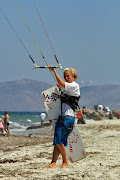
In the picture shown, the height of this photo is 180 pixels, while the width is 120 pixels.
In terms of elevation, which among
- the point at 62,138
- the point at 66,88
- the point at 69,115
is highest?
the point at 66,88

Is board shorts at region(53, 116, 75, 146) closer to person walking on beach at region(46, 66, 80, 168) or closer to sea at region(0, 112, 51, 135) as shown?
person walking on beach at region(46, 66, 80, 168)

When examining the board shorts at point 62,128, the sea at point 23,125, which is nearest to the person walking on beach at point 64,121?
the board shorts at point 62,128

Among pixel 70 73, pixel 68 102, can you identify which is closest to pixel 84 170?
pixel 68 102

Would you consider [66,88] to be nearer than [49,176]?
No

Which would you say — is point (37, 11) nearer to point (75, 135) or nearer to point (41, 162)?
point (75, 135)

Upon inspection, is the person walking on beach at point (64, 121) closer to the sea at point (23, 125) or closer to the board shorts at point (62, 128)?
the board shorts at point (62, 128)

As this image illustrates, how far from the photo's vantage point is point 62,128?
6422 millimetres

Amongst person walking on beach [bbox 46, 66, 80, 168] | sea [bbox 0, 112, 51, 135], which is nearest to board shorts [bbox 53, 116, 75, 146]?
person walking on beach [bbox 46, 66, 80, 168]

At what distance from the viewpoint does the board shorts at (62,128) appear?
6398 mm

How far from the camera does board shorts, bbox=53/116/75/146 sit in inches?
252

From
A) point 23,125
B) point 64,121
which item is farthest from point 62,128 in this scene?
point 23,125

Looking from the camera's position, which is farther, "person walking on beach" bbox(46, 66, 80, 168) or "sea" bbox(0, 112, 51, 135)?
"sea" bbox(0, 112, 51, 135)

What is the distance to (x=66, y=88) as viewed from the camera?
21.2ft

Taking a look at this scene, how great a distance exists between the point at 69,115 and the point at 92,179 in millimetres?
1419
